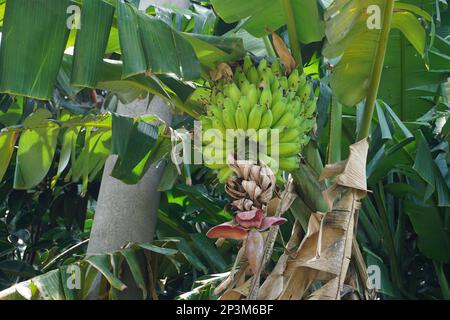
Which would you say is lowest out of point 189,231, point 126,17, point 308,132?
point 189,231

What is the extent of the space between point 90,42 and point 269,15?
526mm

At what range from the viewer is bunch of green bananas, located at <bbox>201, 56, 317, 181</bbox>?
1.65 m

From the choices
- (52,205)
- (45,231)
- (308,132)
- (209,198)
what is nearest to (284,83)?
(308,132)

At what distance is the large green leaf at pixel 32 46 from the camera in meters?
1.57

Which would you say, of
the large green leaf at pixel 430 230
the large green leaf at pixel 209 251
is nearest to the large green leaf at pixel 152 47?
the large green leaf at pixel 209 251

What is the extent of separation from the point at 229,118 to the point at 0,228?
2.07 m

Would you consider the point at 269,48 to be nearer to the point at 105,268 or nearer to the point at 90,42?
the point at 90,42

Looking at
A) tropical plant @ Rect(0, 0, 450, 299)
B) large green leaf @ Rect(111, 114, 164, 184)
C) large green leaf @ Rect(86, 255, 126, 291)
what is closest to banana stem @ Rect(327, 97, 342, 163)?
tropical plant @ Rect(0, 0, 450, 299)

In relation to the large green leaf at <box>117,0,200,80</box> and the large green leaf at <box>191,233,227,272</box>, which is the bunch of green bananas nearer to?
the large green leaf at <box>117,0,200,80</box>

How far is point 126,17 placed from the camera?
167 cm

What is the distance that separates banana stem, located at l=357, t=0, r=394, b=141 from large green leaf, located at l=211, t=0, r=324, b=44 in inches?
7.5

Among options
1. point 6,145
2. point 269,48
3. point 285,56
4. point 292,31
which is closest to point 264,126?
point 285,56

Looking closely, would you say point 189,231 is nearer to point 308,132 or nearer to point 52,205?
point 52,205

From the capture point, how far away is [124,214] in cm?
225
